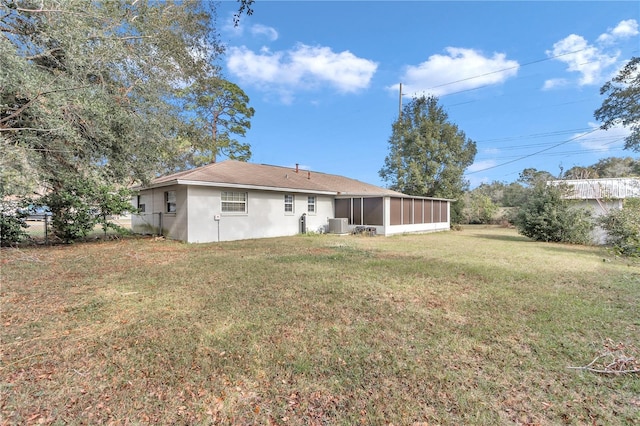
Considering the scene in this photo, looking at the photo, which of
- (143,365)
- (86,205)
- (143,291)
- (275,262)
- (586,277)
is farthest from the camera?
(86,205)

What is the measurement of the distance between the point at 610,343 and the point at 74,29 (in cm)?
1122

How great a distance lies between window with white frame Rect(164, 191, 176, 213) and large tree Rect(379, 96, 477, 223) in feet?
60.5

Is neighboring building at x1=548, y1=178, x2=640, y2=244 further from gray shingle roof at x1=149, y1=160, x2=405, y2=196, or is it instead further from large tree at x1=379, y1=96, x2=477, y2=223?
gray shingle roof at x1=149, y1=160, x2=405, y2=196

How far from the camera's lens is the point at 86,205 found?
10773mm

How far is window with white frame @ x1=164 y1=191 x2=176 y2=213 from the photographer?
12.5 meters

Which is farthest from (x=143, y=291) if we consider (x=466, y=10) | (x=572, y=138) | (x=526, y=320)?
(x=572, y=138)

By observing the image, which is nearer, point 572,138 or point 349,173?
point 572,138

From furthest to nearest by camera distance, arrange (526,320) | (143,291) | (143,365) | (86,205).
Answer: (86,205) < (143,291) < (526,320) < (143,365)

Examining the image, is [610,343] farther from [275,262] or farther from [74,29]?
[74,29]

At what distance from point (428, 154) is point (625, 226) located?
1937 cm

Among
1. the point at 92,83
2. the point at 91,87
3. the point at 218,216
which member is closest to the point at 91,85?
the point at 91,87

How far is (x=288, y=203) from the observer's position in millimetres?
15211

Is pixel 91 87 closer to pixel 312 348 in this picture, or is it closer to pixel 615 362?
pixel 312 348

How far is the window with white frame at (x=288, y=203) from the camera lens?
49.4ft
